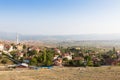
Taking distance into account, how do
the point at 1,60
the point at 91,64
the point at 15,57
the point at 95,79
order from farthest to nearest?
1. the point at 15,57
2. the point at 1,60
3. the point at 91,64
4. the point at 95,79

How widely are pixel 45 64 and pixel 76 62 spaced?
22.8 feet

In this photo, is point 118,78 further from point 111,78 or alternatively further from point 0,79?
point 0,79

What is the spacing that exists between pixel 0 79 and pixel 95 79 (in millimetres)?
10708

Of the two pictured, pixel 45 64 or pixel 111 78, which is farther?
pixel 45 64

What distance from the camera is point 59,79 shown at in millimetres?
25250

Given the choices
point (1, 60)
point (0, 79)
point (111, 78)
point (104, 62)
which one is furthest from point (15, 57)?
point (111, 78)

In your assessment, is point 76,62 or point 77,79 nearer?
point 77,79

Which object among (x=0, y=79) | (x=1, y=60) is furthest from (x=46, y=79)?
(x=1, y=60)

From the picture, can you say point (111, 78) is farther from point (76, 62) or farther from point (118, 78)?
point (76, 62)

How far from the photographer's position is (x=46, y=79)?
82.6 feet

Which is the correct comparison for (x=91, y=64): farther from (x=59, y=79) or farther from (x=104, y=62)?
(x=59, y=79)

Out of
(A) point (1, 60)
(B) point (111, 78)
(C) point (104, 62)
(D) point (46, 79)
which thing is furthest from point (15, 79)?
(C) point (104, 62)

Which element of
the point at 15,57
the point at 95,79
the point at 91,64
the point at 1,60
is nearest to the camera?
the point at 95,79

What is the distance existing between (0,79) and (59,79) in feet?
22.0
